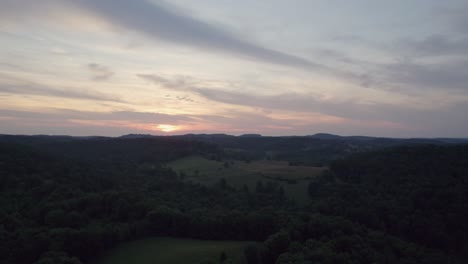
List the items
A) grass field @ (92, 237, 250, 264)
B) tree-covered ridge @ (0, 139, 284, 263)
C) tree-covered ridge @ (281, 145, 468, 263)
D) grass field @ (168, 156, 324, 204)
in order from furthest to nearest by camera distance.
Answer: grass field @ (168, 156, 324, 204) < tree-covered ridge @ (281, 145, 468, 263) < tree-covered ridge @ (0, 139, 284, 263) < grass field @ (92, 237, 250, 264)

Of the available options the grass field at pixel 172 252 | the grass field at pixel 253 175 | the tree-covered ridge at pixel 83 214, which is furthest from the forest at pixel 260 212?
the grass field at pixel 253 175

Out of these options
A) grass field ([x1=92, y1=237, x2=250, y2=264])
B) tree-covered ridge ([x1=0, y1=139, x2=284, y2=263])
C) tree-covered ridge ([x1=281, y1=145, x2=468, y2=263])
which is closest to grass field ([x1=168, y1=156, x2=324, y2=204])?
tree-covered ridge ([x1=281, y1=145, x2=468, y2=263])

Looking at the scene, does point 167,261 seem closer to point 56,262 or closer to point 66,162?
point 56,262

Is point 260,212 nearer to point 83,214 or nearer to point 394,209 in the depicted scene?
point 394,209

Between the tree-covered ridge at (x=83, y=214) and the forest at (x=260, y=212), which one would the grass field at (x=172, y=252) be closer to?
the forest at (x=260, y=212)

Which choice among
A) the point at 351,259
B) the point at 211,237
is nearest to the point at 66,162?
the point at 211,237

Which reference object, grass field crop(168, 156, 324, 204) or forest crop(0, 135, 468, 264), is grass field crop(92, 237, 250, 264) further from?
grass field crop(168, 156, 324, 204)

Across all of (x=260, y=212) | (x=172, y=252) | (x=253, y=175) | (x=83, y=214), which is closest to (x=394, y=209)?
(x=260, y=212)
